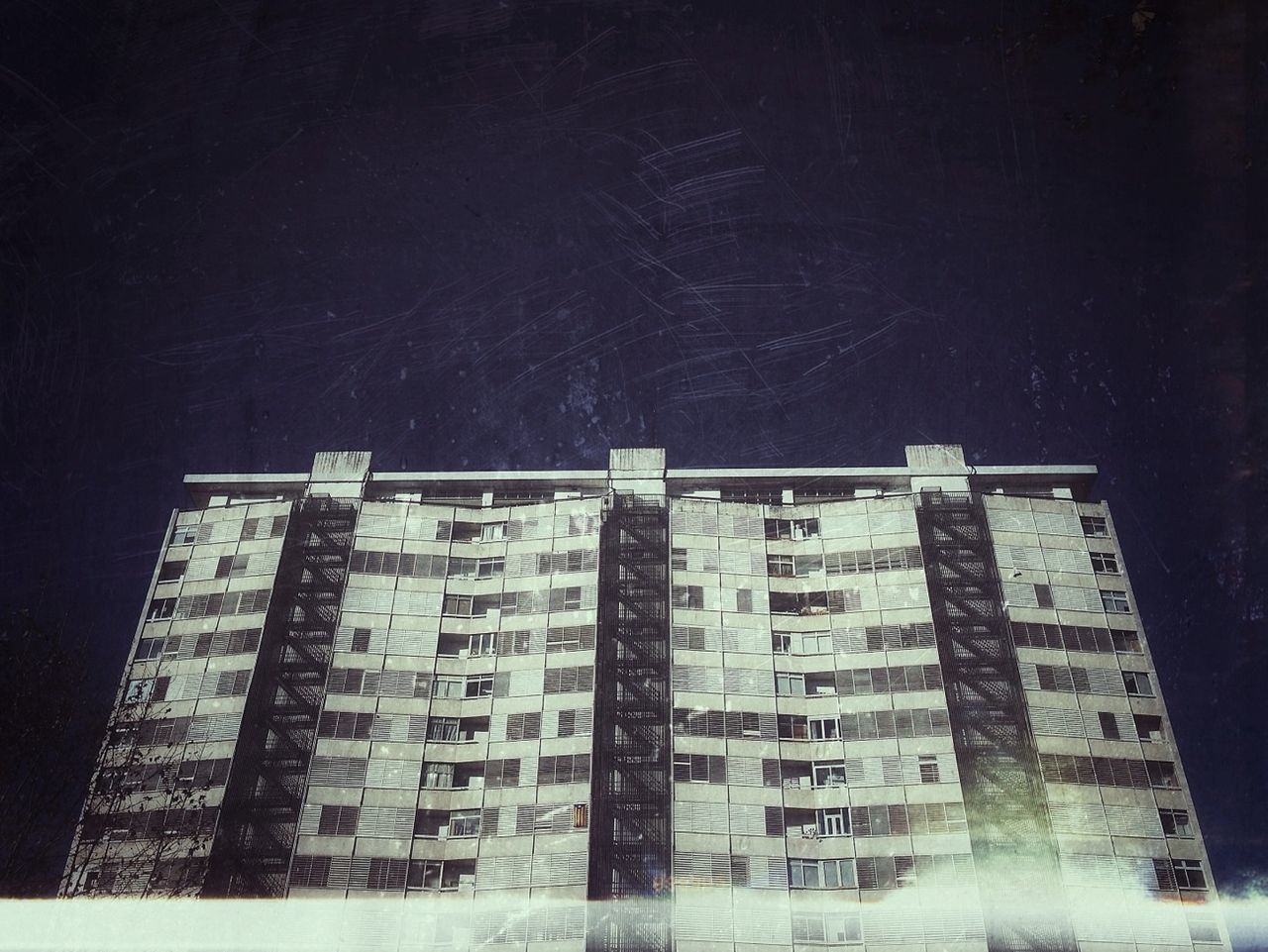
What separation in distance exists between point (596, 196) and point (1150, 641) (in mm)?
8044

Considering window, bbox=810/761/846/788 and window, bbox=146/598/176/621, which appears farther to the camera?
window, bbox=810/761/846/788

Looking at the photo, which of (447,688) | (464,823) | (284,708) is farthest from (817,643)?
(284,708)

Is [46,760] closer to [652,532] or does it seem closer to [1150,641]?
[652,532]

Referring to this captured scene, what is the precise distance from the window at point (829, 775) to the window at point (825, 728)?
353 mm

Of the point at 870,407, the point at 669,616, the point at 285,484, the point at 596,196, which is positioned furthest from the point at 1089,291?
the point at 285,484

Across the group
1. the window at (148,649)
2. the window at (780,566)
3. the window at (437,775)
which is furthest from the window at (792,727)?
the window at (148,649)

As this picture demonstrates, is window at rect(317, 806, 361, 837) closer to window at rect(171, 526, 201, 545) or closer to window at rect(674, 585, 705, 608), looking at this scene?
window at rect(171, 526, 201, 545)

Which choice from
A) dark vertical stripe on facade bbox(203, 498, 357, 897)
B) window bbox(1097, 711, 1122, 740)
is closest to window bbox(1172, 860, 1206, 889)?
window bbox(1097, 711, 1122, 740)

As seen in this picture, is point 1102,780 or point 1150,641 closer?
point 1150,641

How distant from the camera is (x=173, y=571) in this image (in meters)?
12.5

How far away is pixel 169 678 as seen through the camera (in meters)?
11.7

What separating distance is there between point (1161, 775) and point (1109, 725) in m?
0.79

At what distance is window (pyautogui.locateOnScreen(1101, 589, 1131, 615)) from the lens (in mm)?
12578
